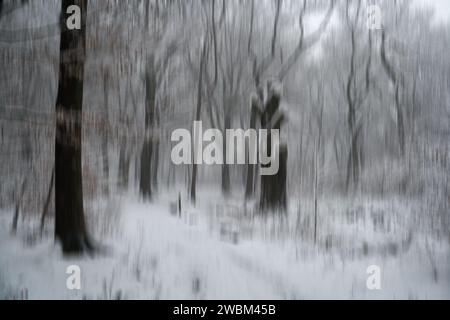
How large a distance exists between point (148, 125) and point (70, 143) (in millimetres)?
801

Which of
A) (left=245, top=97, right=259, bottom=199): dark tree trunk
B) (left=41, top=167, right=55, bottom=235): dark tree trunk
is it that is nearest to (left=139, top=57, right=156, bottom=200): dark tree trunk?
(left=41, top=167, right=55, bottom=235): dark tree trunk

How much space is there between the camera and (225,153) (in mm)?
3211

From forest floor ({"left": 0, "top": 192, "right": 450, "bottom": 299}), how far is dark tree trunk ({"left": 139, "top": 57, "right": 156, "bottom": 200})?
0.57 feet

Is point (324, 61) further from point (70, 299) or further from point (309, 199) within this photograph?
point (70, 299)

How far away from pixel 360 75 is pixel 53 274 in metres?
3.67

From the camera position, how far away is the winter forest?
3127mm

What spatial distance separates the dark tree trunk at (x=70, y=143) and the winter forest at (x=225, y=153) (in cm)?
1

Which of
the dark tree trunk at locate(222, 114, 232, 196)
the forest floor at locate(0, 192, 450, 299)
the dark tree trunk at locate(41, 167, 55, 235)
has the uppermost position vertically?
the dark tree trunk at locate(222, 114, 232, 196)

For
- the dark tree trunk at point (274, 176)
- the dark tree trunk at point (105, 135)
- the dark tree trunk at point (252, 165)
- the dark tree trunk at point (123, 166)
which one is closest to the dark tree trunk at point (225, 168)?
the dark tree trunk at point (252, 165)

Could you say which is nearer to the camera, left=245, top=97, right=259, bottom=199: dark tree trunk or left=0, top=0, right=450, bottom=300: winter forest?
left=0, top=0, right=450, bottom=300: winter forest

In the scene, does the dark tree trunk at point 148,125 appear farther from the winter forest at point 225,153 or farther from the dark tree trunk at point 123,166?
the dark tree trunk at point 123,166

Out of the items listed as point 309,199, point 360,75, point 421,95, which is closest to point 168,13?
point 360,75

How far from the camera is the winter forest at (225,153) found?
3127 mm

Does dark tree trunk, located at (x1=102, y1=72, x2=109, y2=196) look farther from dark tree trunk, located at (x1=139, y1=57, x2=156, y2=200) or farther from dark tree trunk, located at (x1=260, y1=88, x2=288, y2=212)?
dark tree trunk, located at (x1=260, y1=88, x2=288, y2=212)
